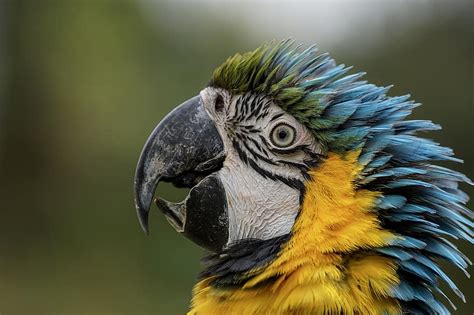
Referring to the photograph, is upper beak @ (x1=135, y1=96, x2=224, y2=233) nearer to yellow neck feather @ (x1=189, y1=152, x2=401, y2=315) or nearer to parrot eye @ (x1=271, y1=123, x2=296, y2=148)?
parrot eye @ (x1=271, y1=123, x2=296, y2=148)

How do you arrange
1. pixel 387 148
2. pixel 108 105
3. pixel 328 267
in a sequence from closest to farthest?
pixel 328 267 < pixel 387 148 < pixel 108 105

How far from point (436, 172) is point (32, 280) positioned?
8.39 meters

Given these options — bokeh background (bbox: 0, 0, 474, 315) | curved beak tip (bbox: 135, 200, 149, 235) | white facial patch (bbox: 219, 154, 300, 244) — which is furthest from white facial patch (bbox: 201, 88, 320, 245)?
bokeh background (bbox: 0, 0, 474, 315)

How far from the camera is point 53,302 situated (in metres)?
8.20

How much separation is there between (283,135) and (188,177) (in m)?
0.37

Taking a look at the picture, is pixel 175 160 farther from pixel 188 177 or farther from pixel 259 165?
pixel 259 165

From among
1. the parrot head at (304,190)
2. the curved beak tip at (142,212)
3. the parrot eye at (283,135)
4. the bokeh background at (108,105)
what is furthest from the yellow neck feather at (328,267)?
the bokeh background at (108,105)

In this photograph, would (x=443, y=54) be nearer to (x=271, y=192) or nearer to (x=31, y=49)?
(x=271, y=192)

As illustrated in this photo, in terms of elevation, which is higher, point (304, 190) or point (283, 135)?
point (283, 135)

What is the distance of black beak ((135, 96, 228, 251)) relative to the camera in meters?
1.95

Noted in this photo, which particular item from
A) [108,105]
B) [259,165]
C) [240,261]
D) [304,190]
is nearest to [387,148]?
[304,190]

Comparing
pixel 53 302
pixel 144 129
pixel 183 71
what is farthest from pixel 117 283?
pixel 183 71

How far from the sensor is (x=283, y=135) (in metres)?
1.97

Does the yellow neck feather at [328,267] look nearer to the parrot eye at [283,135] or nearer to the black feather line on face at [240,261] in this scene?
the black feather line on face at [240,261]
